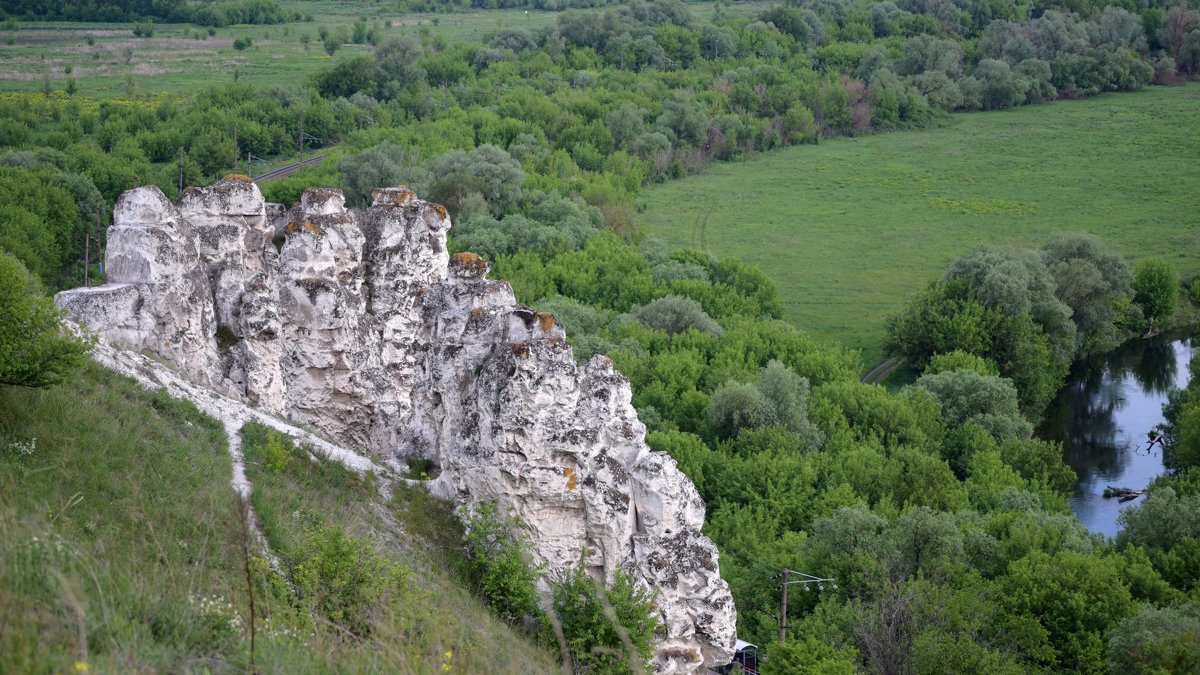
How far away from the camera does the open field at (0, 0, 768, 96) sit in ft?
299

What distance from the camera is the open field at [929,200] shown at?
7519 centimetres

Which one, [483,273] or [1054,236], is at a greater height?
[483,273]

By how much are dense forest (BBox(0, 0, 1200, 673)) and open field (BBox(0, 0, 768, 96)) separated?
3149 millimetres

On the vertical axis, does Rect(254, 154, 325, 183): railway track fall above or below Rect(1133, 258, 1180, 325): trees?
above

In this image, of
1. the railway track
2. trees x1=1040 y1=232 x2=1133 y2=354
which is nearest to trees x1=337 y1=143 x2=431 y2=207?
the railway track

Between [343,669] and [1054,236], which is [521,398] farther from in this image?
[1054,236]

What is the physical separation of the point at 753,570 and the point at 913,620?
17.7 ft

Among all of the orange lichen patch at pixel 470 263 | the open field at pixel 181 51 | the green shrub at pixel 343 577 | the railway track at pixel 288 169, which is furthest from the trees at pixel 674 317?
the open field at pixel 181 51

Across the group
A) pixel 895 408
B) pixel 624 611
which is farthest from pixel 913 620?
pixel 895 408

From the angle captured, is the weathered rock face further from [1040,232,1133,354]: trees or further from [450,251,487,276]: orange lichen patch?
[1040,232,1133,354]: trees

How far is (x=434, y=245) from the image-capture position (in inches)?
1104

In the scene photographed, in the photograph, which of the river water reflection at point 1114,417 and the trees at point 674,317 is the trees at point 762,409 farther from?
the river water reflection at point 1114,417

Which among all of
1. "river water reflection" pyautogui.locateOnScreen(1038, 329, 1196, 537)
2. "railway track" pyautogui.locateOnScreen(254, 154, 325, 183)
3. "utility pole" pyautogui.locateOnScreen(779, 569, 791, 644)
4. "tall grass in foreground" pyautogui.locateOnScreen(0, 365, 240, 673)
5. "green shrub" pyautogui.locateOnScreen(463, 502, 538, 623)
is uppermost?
"tall grass in foreground" pyautogui.locateOnScreen(0, 365, 240, 673)

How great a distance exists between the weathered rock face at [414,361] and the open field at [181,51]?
Answer: 66.6 m
